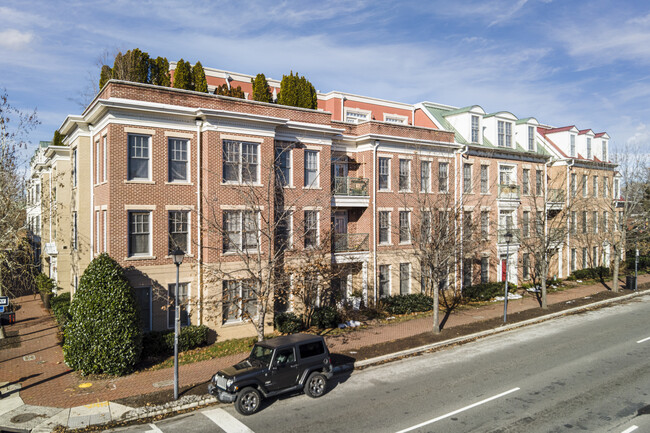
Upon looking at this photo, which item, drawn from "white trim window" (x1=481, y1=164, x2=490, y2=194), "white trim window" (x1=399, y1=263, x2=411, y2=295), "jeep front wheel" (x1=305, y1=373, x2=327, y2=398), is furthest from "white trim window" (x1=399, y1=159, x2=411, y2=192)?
"jeep front wheel" (x1=305, y1=373, x2=327, y2=398)

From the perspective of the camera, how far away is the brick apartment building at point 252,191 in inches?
744

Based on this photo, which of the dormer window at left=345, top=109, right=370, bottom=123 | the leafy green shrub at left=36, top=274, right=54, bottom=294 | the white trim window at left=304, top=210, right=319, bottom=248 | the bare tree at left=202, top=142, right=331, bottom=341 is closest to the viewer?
the bare tree at left=202, top=142, right=331, bottom=341

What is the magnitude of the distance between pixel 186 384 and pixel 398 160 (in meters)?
17.8

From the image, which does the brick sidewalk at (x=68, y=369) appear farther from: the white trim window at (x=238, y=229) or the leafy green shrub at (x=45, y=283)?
the white trim window at (x=238, y=229)

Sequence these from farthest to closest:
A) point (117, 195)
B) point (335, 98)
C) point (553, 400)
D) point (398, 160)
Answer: point (335, 98), point (398, 160), point (117, 195), point (553, 400)

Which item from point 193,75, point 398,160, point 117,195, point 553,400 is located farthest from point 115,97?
point 553,400

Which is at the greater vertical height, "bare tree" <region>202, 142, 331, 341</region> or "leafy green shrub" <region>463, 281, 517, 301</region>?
"bare tree" <region>202, 142, 331, 341</region>

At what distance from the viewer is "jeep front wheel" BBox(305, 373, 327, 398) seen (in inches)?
550

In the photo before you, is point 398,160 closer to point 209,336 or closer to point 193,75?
point 193,75

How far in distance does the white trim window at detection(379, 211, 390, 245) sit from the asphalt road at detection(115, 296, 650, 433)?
856 cm

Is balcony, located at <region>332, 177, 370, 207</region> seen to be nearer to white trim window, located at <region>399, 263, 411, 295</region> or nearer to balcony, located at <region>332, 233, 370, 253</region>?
balcony, located at <region>332, 233, 370, 253</region>

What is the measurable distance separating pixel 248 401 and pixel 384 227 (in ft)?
53.1

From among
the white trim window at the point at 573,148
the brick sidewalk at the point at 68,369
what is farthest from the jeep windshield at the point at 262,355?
the white trim window at the point at 573,148

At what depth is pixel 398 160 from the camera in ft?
90.0
